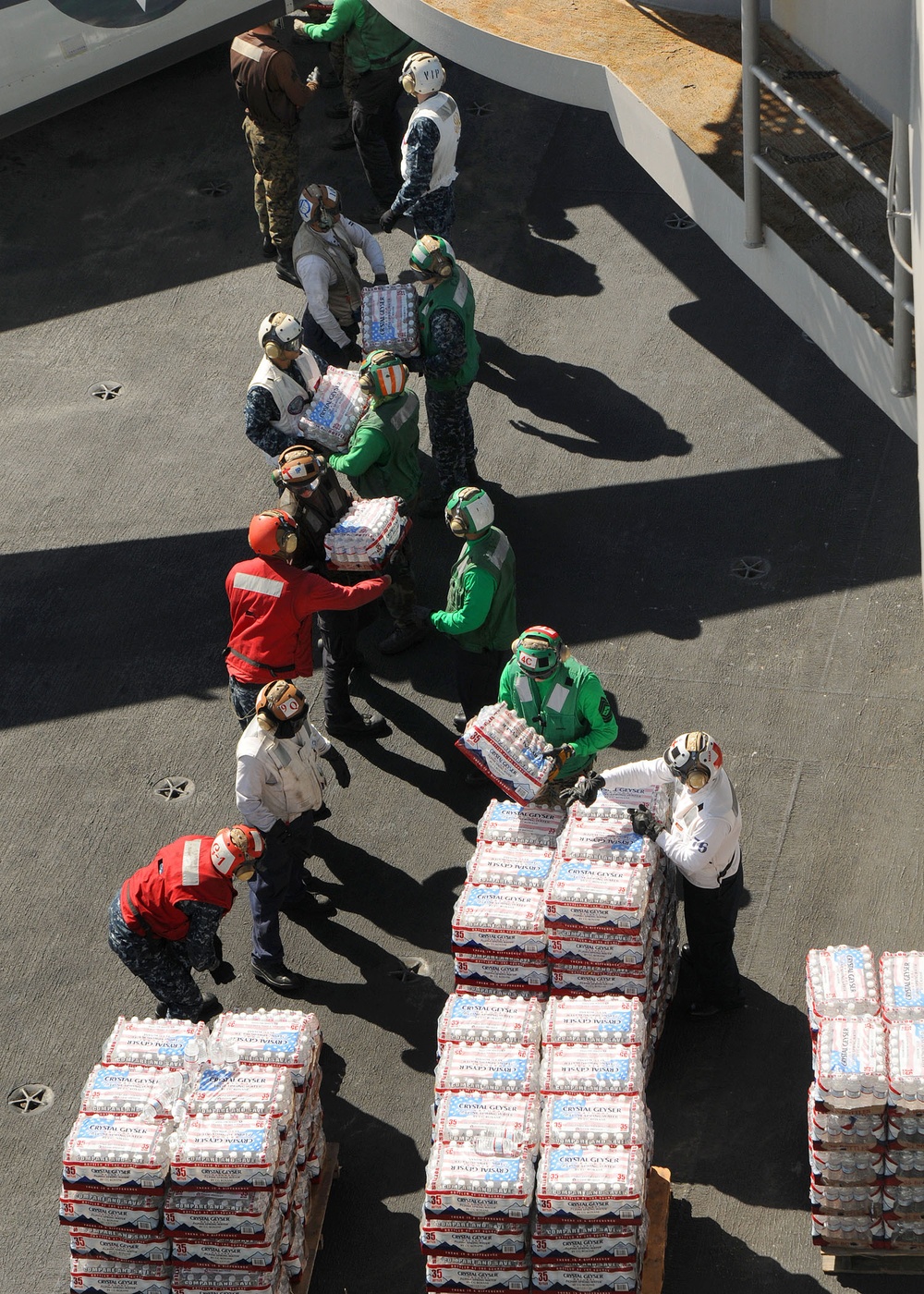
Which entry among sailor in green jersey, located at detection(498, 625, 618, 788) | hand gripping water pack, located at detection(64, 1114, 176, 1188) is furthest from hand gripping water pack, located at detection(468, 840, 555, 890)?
hand gripping water pack, located at detection(64, 1114, 176, 1188)

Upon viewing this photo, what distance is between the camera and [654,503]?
524 inches

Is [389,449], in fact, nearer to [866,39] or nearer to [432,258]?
[432,258]

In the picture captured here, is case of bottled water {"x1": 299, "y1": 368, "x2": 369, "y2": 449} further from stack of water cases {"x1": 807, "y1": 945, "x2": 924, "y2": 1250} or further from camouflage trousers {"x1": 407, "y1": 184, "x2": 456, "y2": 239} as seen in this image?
stack of water cases {"x1": 807, "y1": 945, "x2": 924, "y2": 1250}

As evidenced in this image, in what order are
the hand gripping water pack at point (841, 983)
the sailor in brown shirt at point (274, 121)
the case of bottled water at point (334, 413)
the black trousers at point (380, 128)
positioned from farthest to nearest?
1. the black trousers at point (380, 128)
2. the sailor in brown shirt at point (274, 121)
3. the case of bottled water at point (334, 413)
4. the hand gripping water pack at point (841, 983)

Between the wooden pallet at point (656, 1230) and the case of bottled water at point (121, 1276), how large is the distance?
7.83ft

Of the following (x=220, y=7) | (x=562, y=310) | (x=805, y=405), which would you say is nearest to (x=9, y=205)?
(x=220, y=7)

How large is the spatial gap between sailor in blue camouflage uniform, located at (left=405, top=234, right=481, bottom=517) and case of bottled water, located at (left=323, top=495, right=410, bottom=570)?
1779 mm

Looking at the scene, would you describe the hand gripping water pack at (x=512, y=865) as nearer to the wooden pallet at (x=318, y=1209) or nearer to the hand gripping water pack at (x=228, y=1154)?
the wooden pallet at (x=318, y=1209)

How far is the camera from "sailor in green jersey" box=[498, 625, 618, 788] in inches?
382

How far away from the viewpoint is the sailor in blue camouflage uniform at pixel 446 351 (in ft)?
40.5

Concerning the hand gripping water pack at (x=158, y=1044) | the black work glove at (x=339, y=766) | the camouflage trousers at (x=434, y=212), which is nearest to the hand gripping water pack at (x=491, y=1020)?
the hand gripping water pack at (x=158, y=1044)

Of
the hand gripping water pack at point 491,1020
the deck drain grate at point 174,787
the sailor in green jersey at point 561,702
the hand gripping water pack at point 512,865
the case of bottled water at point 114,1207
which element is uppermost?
the sailor in green jersey at point 561,702

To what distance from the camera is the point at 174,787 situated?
38.0 ft

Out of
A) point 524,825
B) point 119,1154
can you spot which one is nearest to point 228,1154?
point 119,1154
